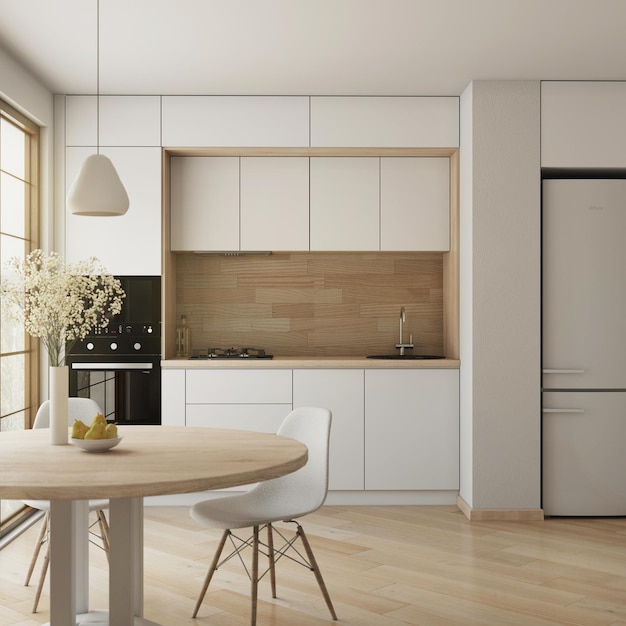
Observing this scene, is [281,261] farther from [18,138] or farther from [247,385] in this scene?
[18,138]

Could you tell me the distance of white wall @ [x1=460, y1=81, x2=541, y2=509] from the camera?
15.9ft

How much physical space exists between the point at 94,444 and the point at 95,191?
0.93 metres

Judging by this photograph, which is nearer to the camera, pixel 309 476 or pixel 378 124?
pixel 309 476

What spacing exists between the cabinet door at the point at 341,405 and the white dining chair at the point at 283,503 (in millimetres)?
1491

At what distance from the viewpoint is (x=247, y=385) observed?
5.16 metres

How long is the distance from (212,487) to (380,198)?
11.3 feet

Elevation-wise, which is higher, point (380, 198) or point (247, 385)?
→ point (380, 198)

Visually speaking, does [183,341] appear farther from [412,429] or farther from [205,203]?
[412,429]

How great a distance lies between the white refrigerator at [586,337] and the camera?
485 cm

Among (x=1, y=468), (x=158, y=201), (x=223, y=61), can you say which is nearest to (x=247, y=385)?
(x=158, y=201)

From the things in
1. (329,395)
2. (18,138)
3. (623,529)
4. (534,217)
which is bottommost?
(623,529)

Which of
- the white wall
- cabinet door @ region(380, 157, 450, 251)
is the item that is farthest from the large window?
the white wall

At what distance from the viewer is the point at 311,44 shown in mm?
4207

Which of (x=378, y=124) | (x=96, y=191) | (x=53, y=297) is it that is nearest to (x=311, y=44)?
(x=378, y=124)
